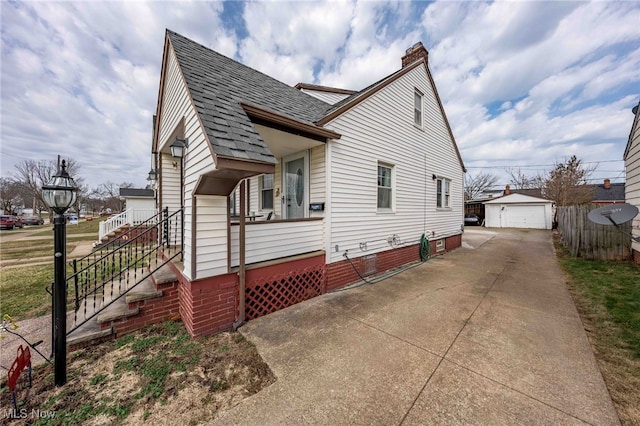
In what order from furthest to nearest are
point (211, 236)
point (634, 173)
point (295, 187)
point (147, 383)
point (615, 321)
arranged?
1. point (634, 173)
2. point (295, 187)
3. point (615, 321)
4. point (211, 236)
5. point (147, 383)

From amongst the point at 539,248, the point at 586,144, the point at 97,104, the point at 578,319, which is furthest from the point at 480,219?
the point at 97,104

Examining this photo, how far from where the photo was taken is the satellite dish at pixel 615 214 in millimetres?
6281

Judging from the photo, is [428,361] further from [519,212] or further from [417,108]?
[519,212]

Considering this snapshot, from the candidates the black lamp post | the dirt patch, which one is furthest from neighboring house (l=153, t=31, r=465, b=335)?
the black lamp post

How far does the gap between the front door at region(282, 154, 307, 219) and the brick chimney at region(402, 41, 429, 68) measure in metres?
6.63

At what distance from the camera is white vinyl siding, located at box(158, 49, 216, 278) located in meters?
3.45

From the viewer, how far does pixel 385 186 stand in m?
6.87

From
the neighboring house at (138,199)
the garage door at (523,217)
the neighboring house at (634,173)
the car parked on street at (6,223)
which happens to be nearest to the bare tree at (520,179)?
the garage door at (523,217)

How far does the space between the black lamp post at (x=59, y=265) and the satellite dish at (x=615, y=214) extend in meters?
11.5

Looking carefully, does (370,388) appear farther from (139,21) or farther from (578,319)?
(139,21)

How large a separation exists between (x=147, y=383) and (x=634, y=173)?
12.1 m

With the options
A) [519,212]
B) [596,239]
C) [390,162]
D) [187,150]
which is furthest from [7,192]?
[519,212]

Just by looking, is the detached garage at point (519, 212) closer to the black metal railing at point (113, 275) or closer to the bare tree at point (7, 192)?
the black metal railing at point (113, 275)

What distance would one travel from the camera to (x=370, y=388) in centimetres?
240
